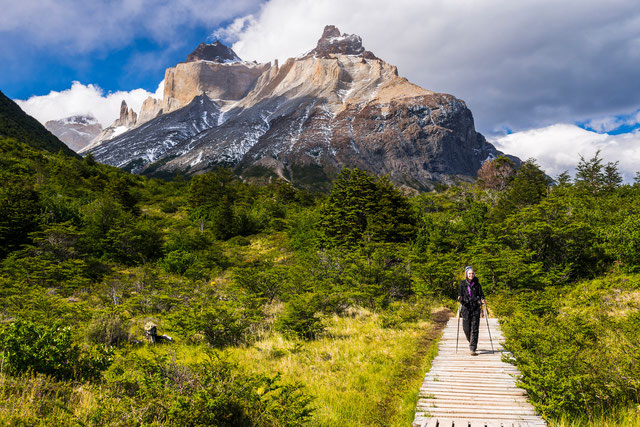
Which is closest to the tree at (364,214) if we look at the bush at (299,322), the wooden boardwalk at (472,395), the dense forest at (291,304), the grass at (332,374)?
the dense forest at (291,304)

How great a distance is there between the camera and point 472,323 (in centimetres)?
820

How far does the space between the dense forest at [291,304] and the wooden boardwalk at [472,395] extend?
13.7 inches

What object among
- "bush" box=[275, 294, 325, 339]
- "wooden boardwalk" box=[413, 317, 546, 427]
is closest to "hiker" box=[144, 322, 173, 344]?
"bush" box=[275, 294, 325, 339]

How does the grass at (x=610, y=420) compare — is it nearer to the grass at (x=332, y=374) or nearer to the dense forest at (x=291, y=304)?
the dense forest at (x=291, y=304)

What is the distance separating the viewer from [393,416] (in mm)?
5434

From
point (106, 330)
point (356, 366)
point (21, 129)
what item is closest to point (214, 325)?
point (106, 330)

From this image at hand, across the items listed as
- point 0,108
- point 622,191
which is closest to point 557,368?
point 622,191

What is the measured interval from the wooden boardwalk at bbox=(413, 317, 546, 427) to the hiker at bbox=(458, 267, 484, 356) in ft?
1.58

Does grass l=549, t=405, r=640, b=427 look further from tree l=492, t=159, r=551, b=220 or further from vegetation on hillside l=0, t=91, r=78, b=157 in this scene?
vegetation on hillside l=0, t=91, r=78, b=157

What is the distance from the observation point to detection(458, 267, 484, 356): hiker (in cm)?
802

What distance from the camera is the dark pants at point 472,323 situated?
7969 millimetres

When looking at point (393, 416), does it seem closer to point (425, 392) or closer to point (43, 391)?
point (425, 392)

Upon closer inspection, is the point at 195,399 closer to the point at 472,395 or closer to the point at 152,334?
the point at 472,395

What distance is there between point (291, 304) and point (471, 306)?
549 centimetres
